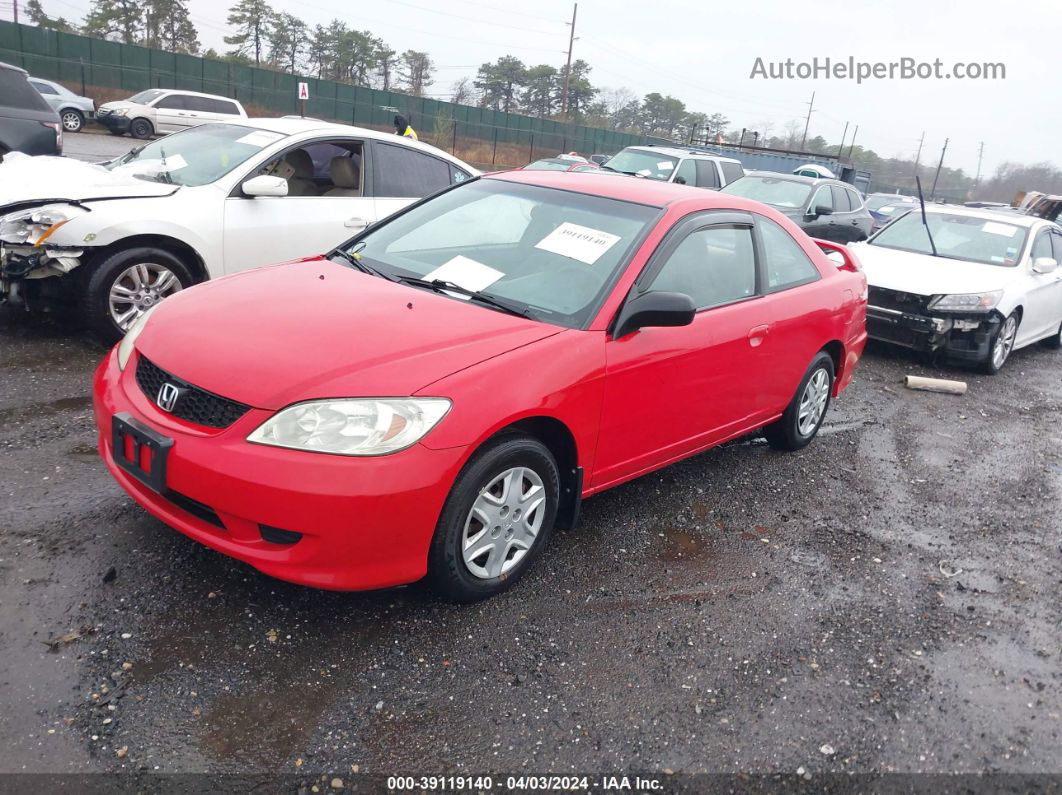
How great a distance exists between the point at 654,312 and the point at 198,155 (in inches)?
175

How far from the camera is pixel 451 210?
14.6ft

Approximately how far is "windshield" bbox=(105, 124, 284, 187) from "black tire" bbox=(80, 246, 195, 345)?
27.1 inches

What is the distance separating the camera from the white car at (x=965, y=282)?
805 centimetres

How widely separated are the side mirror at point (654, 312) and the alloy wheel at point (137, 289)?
365 cm

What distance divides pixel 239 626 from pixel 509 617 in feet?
3.32

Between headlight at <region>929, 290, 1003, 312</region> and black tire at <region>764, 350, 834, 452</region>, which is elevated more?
headlight at <region>929, 290, 1003, 312</region>

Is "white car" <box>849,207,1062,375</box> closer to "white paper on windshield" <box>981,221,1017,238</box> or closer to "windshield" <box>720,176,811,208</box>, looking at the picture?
"white paper on windshield" <box>981,221,1017,238</box>

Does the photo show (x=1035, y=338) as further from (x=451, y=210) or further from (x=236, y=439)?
→ (x=236, y=439)

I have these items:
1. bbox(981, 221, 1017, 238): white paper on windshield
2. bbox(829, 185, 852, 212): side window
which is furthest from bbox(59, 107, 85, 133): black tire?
bbox(981, 221, 1017, 238): white paper on windshield

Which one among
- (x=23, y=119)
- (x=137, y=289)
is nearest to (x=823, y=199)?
(x=137, y=289)

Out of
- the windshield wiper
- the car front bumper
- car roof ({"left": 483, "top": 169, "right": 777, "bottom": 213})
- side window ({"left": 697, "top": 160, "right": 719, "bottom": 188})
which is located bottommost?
the car front bumper

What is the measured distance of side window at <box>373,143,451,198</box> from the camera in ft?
22.1

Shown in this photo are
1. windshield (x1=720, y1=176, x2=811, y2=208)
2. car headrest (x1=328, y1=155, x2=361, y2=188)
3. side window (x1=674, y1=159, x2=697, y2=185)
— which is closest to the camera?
car headrest (x1=328, y1=155, x2=361, y2=188)

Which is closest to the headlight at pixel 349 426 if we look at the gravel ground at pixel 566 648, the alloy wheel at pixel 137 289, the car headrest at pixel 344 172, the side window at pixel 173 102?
the gravel ground at pixel 566 648
